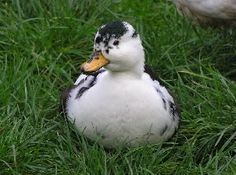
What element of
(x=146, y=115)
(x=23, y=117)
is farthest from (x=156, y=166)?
(x=23, y=117)

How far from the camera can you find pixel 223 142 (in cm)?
388

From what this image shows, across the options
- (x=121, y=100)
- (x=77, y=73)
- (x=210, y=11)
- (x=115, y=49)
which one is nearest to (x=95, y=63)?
(x=115, y=49)

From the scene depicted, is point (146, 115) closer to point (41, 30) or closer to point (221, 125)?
point (221, 125)

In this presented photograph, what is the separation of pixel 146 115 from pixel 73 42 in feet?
4.03

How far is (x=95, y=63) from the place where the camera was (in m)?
3.58

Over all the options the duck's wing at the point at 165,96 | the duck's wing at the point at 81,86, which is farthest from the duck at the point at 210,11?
the duck's wing at the point at 81,86

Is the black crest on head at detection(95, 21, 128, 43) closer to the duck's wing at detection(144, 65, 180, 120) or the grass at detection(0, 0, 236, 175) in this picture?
the duck's wing at detection(144, 65, 180, 120)

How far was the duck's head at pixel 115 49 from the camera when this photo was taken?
11.7ft

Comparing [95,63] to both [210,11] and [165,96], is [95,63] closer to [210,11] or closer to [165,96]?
[165,96]

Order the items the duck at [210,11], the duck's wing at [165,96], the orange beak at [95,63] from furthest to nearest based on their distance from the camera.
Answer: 1. the duck at [210,11]
2. the duck's wing at [165,96]
3. the orange beak at [95,63]

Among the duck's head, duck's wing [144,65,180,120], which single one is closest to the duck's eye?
the duck's head

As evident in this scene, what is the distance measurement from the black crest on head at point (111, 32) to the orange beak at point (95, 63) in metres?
0.06

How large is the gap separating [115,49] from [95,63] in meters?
0.10

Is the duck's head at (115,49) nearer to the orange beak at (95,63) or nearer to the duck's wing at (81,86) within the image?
the orange beak at (95,63)
